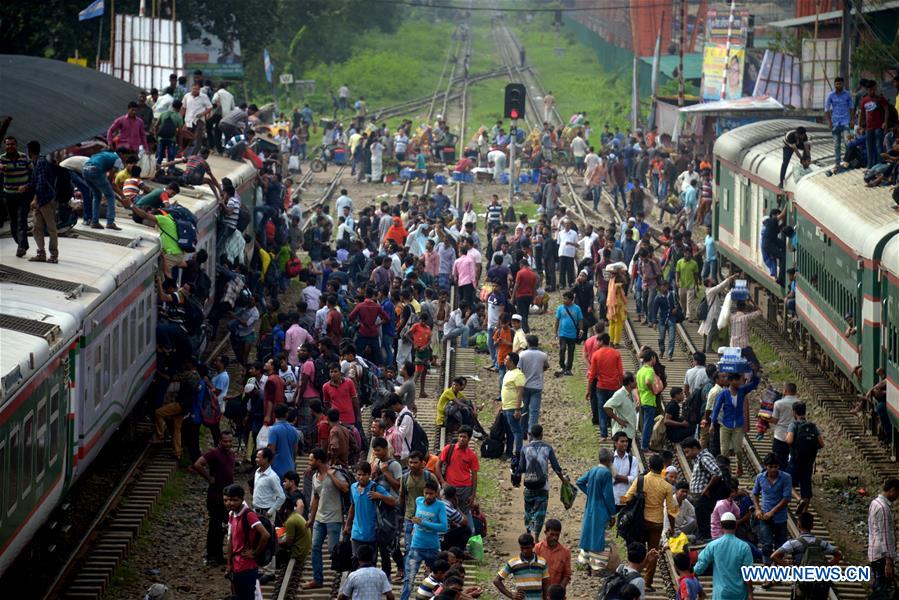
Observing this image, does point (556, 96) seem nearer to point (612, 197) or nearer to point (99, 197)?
point (612, 197)

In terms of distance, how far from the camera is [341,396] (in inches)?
648

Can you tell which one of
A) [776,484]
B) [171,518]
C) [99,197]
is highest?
[99,197]

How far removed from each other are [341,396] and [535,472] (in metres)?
2.64

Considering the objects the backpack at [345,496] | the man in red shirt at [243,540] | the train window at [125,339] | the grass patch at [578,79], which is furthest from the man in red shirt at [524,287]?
the grass patch at [578,79]

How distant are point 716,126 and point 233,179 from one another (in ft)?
59.0

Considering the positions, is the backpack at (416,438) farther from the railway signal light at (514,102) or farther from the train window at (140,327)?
the railway signal light at (514,102)

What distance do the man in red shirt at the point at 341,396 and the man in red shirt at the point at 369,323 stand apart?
12.9 feet

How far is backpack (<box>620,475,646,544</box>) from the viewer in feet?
46.2

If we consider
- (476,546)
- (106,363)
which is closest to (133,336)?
(106,363)

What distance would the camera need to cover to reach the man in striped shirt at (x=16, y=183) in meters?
16.0

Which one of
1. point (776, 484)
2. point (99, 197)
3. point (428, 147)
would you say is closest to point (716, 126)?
point (428, 147)

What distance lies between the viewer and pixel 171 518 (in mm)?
16578

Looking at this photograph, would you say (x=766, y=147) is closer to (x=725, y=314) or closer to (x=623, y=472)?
(x=725, y=314)

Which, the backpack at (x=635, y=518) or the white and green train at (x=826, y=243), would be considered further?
the white and green train at (x=826, y=243)
